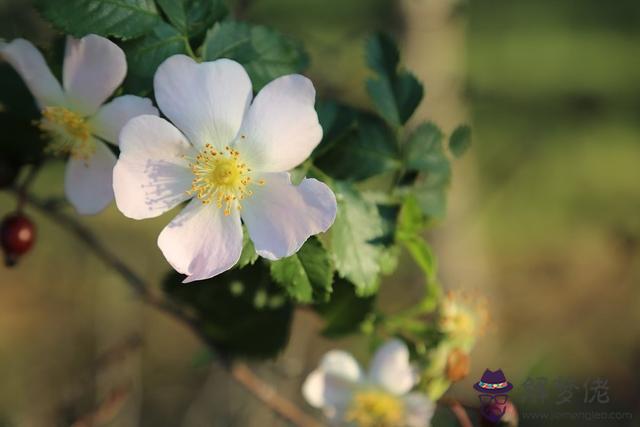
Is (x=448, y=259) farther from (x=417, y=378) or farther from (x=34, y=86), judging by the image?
(x=34, y=86)

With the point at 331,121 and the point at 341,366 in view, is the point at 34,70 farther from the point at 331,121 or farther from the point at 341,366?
the point at 341,366

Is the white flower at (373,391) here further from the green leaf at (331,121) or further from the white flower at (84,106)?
the white flower at (84,106)

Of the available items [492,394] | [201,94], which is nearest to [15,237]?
[201,94]

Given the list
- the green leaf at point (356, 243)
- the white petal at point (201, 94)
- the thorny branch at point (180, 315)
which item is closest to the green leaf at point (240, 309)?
the thorny branch at point (180, 315)

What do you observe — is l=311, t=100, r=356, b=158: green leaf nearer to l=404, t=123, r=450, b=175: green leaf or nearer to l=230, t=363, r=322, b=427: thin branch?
l=404, t=123, r=450, b=175: green leaf

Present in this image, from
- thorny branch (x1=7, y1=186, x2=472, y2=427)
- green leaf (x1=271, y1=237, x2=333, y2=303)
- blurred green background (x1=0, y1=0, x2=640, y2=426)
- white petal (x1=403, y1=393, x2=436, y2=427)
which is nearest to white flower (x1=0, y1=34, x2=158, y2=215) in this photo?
blurred green background (x1=0, y1=0, x2=640, y2=426)

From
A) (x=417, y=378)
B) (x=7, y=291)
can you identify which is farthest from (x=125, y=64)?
(x=7, y=291)
